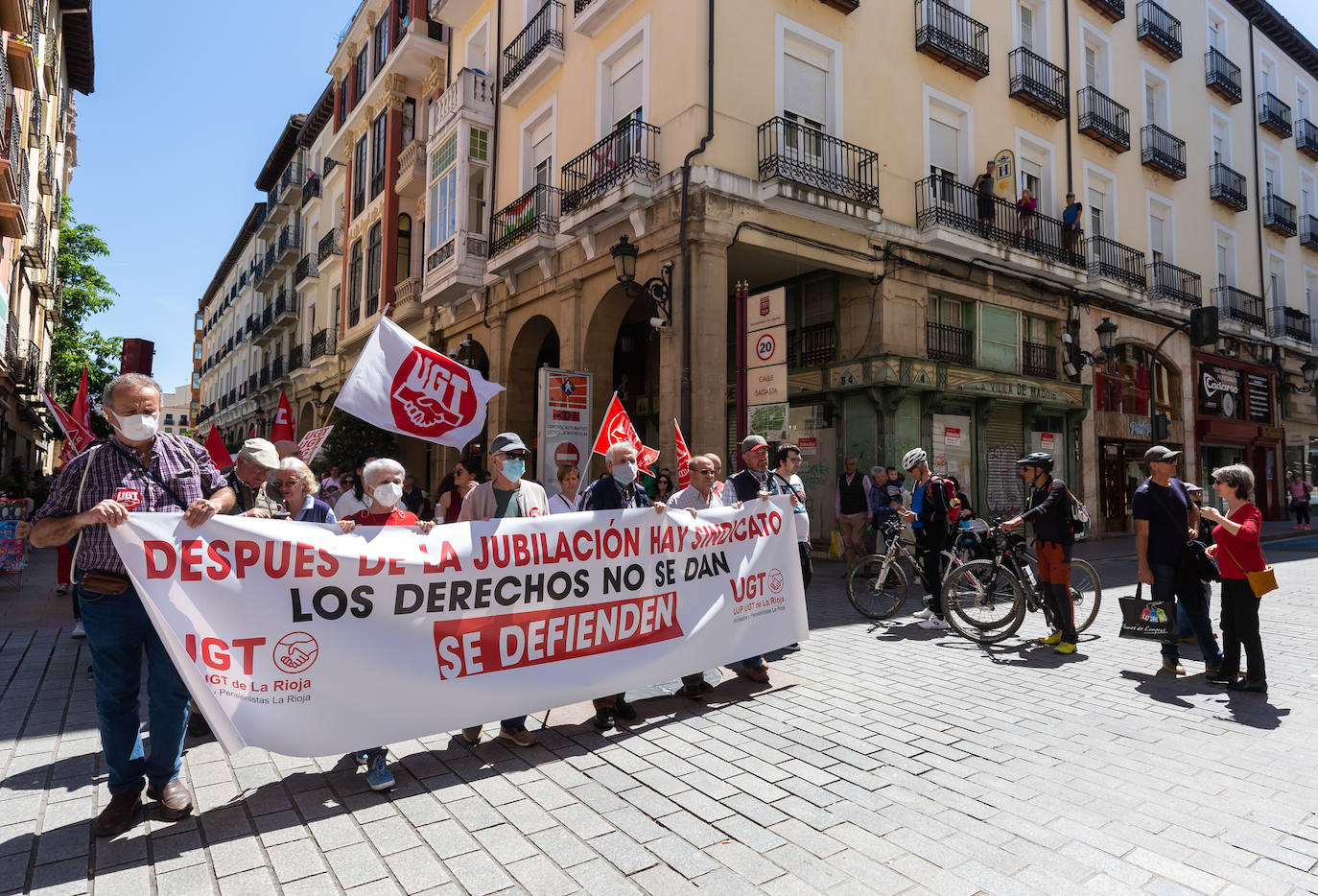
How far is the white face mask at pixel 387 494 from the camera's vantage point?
4.22 metres

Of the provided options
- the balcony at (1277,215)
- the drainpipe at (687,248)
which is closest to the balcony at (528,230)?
the drainpipe at (687,248)

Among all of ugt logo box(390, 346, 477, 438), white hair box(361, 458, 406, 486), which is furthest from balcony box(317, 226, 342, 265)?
white hair box(361, 458, 406, 486)

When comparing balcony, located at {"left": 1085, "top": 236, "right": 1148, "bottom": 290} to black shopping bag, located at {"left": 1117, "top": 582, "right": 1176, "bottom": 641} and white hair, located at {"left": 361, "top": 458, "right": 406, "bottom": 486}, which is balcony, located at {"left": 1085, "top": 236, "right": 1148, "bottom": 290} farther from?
white hair, located at {"left": 361, "top": 458, "right": 406, "bottom": 486}

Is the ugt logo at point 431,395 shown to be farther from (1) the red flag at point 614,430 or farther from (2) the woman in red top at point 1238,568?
(2) the woman in red top at point 1238,568

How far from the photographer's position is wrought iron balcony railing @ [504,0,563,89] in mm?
15945

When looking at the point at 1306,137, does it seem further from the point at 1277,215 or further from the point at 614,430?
the point at 614,430

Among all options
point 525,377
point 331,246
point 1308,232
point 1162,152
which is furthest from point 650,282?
point 1308,232

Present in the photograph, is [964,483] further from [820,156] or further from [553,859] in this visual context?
[553,859]

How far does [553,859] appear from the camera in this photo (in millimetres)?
3029

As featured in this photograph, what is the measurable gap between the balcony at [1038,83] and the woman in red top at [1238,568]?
15.1 metres

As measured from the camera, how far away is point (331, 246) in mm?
28047

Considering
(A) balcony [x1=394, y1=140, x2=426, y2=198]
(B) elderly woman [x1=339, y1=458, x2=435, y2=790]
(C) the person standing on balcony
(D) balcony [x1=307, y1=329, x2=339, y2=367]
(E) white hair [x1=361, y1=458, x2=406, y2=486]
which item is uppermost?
(A) balcony [x1=394, y1=140, x2=426, y2=198]

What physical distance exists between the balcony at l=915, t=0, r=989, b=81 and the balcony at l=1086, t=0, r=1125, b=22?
5365 mm

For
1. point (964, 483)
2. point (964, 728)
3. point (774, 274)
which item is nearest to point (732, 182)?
point (774, 274)
